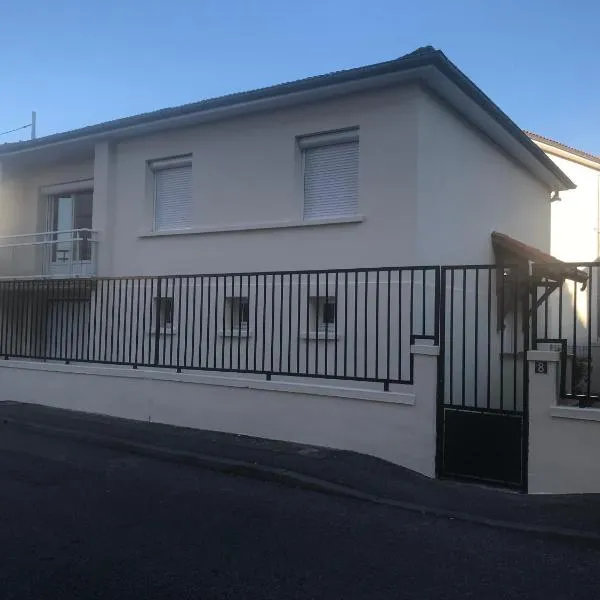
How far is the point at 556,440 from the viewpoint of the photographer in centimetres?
619

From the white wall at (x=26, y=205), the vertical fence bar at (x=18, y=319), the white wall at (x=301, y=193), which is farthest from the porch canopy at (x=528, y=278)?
the white wall at (x=26, y=205)

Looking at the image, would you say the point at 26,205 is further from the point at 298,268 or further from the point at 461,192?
the point at 461,192

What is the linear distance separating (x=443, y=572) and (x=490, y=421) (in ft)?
8.27

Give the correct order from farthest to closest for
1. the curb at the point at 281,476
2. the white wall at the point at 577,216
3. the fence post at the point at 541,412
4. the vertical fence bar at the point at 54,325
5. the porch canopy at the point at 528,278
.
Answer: the white wall at the point at 577,216, the vertical fence bar at the point at 54,325, the porch canopy at the point at 528,278, the fence post at the point at 541,412, the curb at the point at 281,476

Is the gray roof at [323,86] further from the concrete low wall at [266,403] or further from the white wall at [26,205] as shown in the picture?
the concrete low wall at [266,403]

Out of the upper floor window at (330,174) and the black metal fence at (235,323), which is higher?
the upper floor window at (330,174)

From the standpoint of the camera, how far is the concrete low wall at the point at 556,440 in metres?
6.04

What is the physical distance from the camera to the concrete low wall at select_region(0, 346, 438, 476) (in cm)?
697

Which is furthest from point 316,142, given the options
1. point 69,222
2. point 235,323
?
point 69,222

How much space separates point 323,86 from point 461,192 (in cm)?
325

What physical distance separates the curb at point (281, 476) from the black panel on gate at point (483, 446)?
1058 millimetres

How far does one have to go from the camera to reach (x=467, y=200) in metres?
11.9

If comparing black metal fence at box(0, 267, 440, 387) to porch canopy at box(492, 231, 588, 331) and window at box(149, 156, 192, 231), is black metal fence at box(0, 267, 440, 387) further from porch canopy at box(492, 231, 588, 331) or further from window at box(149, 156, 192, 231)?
window at box(149, 156, 192, 231)

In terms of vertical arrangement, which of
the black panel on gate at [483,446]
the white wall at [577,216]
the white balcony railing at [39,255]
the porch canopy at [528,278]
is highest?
the white wall at [577,216]
